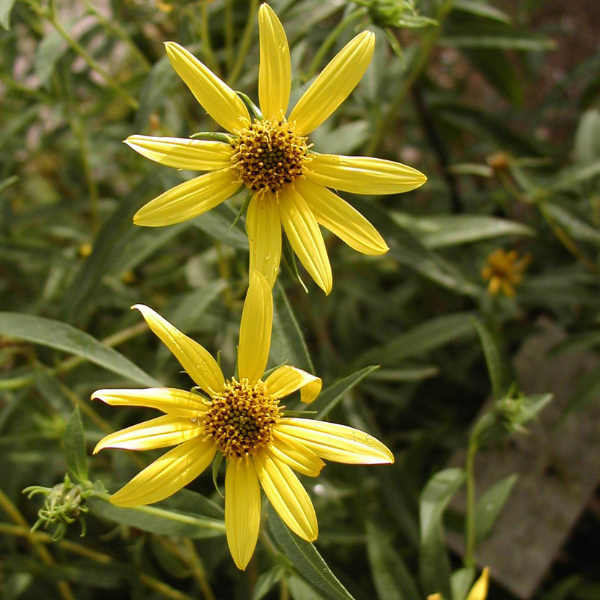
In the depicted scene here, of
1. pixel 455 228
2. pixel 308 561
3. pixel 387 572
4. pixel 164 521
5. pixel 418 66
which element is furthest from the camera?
pixel 455 228

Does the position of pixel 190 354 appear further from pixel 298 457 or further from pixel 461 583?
pixel 461 583

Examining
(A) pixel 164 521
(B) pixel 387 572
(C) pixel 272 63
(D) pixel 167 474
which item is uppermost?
(C) pixel 272 63

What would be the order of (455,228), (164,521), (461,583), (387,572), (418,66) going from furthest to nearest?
1. (455,228)
2. (418,66)
3. (387,572)
4. (461,583)
5. (164,521)

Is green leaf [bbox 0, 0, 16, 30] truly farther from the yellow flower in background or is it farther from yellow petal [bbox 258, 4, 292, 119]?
the yellow flower in background

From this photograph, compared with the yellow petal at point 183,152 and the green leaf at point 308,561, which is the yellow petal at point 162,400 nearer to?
the green leaf at point 308,561

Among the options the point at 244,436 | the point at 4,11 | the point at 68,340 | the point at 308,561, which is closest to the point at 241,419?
the point at 244,436

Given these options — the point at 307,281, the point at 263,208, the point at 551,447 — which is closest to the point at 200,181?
the point at 263,208

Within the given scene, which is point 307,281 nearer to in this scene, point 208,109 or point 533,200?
point 533,200
